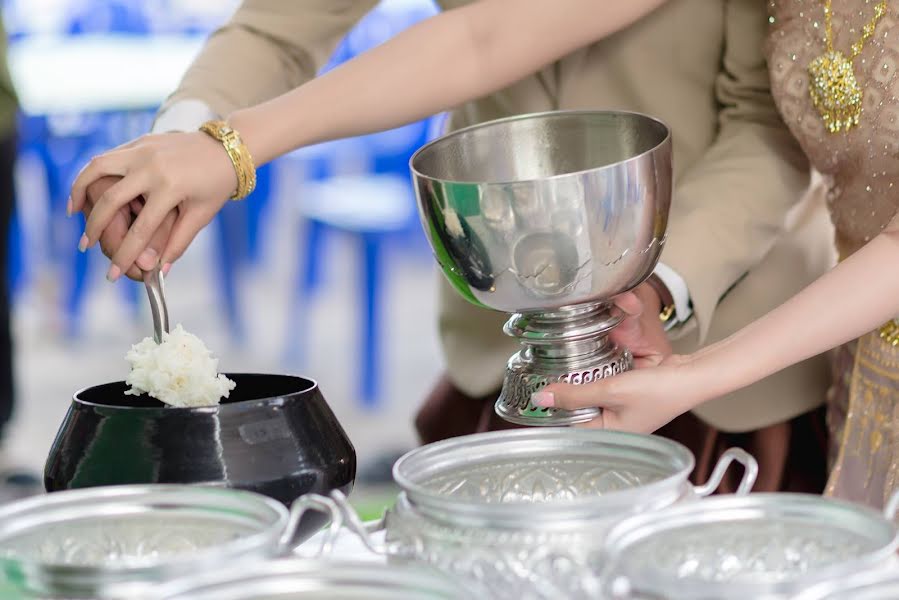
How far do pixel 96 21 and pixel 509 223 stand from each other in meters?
3.68

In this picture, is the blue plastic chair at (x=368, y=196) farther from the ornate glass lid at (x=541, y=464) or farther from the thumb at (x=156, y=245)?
the ornate glass lid at (x=541, y=464)

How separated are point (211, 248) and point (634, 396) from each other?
13.7 ft

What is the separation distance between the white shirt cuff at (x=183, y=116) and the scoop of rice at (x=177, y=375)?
39 centimetres

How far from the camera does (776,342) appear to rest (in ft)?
2.90

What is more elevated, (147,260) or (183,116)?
(183,116)

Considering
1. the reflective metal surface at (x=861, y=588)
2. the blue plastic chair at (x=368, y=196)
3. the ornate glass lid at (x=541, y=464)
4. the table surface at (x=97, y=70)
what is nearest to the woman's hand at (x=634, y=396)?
the ornate glass lid at (x=541, y=464)

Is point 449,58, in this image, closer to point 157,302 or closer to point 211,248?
point 157,302

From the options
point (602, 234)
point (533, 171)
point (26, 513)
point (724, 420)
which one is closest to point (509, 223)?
point (602, 234)

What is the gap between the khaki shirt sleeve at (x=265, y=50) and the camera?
1272 mm

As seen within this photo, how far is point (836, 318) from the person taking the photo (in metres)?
0.89

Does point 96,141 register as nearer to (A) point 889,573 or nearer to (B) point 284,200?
(B) point 284,200

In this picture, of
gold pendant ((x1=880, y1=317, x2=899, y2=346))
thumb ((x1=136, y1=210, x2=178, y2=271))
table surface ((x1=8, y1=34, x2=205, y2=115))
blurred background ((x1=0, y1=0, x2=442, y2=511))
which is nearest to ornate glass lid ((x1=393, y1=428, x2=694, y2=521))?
thumb ((x1=136, y1=210, x2=178, y2=271))

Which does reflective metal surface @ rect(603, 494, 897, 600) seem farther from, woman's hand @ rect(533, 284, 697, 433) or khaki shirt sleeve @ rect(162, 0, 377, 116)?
khaki shirt sleeve @ rect(162, 0, 377, 116)

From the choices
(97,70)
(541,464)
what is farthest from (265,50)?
(97,70)
